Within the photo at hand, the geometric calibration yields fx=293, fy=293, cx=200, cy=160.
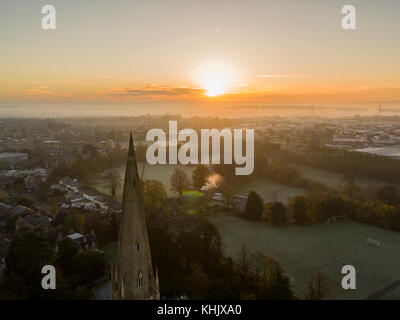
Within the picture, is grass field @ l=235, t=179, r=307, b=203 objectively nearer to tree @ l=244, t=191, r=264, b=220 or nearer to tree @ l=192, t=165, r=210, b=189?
tree @ l=192, t=165, r=210, b=189

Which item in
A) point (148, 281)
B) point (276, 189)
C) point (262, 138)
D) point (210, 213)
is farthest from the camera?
point (262, 138)

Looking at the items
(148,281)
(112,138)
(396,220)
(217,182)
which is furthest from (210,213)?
(112,138)

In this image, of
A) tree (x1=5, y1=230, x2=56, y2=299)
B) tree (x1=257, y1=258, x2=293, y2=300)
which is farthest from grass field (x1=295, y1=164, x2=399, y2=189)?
tree (x1=5, y1=230, x2=56, y2=299)

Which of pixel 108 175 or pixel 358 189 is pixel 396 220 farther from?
pixel 108 175

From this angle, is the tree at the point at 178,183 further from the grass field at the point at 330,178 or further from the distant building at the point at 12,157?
the distant building at the point at 12,157

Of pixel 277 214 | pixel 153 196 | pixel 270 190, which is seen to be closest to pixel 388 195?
pixel 277 214

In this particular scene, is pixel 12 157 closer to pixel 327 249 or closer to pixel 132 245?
pixel 327 249
